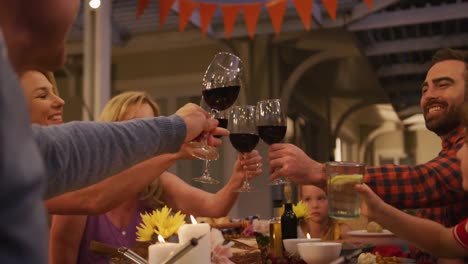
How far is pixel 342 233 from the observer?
10.5ft

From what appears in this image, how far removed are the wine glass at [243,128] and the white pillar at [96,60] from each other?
255cm

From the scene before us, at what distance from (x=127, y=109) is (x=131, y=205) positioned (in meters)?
0.38

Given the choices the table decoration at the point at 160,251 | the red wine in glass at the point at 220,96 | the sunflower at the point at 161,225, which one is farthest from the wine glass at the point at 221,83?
the table decoration at the point at 160,251

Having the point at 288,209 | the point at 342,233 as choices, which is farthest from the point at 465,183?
the point at 342,233

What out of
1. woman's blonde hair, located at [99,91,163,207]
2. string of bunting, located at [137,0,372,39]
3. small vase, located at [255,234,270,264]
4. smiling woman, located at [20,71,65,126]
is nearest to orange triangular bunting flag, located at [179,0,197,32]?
string of bunting, located at [137,0,372,39]

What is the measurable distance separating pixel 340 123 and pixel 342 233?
381 cm

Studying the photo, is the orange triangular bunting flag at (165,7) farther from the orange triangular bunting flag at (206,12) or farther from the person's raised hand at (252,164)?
the person's raised hand at (252,164)

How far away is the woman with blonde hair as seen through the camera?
1.86 m

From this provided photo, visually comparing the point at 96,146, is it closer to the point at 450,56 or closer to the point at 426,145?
the point at 450,56

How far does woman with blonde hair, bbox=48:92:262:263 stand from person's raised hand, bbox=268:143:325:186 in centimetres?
7

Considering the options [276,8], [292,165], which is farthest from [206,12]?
[292,165]

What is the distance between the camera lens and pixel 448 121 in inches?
92.7

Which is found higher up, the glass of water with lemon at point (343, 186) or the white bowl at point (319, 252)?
the glass of water with lemon at point (343, 186)

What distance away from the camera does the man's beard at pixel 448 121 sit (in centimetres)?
235
